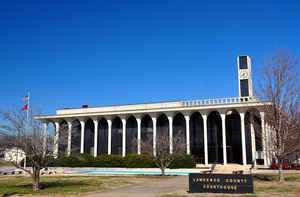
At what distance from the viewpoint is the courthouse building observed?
44.1m

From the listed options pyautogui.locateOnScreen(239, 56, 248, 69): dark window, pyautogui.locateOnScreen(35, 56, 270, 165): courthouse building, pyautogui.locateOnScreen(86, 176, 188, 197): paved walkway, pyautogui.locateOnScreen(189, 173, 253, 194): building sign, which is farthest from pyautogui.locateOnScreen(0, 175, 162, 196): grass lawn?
pyautogui.locateOnScreen(239, 56, 248, 69): dark window

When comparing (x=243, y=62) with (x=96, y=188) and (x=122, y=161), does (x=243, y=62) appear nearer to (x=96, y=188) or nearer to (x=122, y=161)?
(x=122, y=161)

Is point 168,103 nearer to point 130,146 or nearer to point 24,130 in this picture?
point 130,146

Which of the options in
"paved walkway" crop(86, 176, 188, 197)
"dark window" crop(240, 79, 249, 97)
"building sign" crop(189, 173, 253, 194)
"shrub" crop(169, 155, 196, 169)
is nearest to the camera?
"building sign" crop(189, 173, 253, 194)

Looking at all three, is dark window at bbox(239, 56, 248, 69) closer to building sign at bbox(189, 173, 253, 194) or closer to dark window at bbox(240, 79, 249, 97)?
dark window at bbox(240, 79, 249, 97)

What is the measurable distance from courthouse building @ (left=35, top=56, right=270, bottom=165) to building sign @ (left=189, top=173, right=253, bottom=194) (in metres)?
20.4

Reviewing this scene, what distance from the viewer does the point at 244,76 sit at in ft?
177

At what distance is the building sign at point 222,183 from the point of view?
15.8 metres

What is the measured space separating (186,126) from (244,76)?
595 inches

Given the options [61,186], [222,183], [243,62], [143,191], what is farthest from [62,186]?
[243,62]

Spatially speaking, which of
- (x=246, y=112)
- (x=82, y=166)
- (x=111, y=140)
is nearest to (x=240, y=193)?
(x=246, y=112)

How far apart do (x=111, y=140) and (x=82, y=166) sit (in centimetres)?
886

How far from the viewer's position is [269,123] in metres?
25.1

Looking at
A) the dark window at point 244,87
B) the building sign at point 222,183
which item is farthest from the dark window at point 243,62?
the building sign at point 222,183
